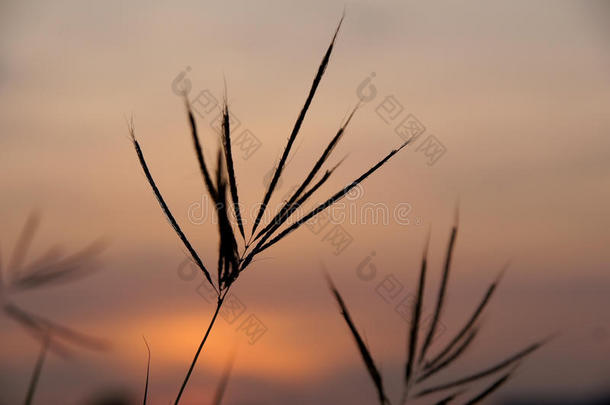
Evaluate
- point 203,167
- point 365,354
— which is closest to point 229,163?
point 203,167

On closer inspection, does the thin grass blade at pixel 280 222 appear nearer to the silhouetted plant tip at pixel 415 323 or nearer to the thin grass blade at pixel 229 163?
the thin grass blade at pixel 229 163

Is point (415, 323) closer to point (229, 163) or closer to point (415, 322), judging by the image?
point (415, 322)

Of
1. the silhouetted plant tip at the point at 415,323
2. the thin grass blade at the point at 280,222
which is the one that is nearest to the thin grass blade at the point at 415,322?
the silhouetted plant tip at the point at 415,323

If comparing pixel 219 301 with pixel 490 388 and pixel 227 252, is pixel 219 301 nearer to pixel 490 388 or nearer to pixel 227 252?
pixel 227 252

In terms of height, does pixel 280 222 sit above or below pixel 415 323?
above

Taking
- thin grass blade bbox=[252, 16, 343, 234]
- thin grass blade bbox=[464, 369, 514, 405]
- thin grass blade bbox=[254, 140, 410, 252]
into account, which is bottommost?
thin grass blade bbox=[464, 369, 514, 405]

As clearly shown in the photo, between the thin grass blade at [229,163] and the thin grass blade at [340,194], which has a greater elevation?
the thin grass blade at [229,163]

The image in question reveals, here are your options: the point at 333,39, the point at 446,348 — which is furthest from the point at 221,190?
the point at 446,348

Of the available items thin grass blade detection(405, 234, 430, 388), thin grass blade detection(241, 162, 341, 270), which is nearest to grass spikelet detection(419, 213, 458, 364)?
thin grass blade detection(405, 234, 430, 388)

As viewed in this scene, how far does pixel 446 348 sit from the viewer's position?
198 cm

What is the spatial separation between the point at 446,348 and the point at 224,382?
71 cm

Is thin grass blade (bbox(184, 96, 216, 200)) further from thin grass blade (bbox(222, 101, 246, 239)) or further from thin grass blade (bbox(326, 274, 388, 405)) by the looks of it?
thin grass blade (bbox(326, 274, 388, 405))

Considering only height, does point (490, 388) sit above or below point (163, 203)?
below

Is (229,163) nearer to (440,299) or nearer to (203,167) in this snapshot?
(203,167)
